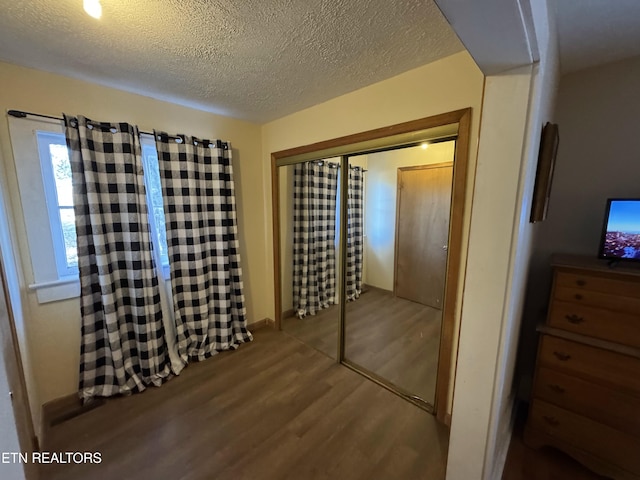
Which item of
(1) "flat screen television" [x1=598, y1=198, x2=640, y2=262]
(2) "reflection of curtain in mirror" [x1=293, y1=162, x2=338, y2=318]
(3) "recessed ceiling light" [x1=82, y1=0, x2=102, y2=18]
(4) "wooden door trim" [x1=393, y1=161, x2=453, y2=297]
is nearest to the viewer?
(3) "recessed ceiling light" [x1=82, y1=0, x2=102, y2=18]

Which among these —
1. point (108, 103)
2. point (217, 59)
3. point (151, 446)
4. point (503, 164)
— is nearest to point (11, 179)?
point (108, 103)

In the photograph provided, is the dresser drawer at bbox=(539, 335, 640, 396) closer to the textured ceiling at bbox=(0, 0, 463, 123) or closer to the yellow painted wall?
the yellow painted wall

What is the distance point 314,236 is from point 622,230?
230cm

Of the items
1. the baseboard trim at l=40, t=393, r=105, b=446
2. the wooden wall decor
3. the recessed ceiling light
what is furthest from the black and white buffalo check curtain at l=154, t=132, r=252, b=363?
the wooden wall decor

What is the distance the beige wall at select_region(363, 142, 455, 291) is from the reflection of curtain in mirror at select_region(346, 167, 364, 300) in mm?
150

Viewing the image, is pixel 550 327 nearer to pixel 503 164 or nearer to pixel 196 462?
pixel 503 164

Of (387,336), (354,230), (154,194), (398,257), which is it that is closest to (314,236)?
(354,230)

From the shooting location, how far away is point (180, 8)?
1.07 m

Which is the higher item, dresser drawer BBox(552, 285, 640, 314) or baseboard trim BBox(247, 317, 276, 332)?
dresser drawer BBox(552, 285, 640, 314)

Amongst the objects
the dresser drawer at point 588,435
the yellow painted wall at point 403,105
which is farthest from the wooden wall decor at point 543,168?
the dresser drawer at point 588,435

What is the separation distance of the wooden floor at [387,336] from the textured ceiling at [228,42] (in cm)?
227

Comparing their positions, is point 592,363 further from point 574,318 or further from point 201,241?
point 201,241

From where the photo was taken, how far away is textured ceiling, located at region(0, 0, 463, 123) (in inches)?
42.4

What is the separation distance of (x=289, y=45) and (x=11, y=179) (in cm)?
184
